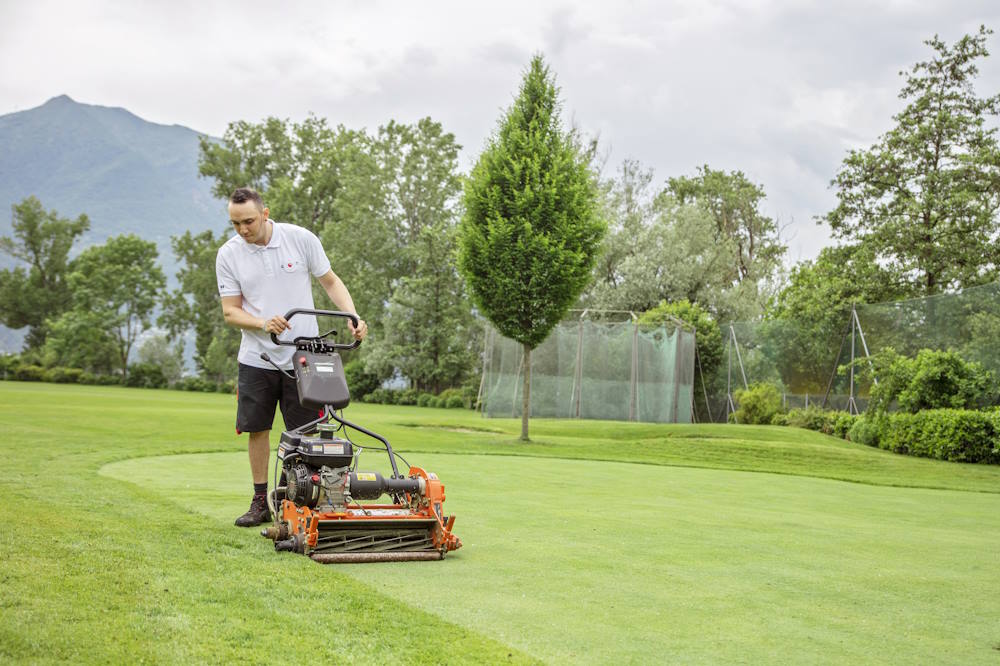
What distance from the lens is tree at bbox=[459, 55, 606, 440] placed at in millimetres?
17047

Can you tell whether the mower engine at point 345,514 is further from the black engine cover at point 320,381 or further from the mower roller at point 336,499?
the black engine cover at point 320,381

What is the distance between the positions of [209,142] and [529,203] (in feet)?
161

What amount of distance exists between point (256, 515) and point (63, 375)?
54672mm

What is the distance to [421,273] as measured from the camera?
4334cm

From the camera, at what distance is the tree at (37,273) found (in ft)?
220

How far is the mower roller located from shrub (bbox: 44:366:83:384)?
180ft

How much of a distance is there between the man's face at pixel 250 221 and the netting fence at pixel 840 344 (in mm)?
14246

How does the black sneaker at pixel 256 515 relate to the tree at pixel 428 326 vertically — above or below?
below

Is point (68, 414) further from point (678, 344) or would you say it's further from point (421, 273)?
point (421, 273)

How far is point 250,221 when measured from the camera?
18.4 ft

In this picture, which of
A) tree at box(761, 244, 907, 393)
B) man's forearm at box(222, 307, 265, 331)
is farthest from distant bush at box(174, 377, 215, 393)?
man's forearm at box(222, 307, 265, 331)

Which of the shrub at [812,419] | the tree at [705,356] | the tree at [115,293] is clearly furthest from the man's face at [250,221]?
the tree at [115,293]

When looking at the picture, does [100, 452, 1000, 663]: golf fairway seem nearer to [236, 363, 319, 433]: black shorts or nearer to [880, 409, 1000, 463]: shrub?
[236, 363, 319, 433]: black shorts

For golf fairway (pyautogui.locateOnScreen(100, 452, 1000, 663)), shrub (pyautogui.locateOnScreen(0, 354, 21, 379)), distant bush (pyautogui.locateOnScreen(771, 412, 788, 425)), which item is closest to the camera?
golf fairway (pyautogui.locateOnScreen(100, 452, 1000, 663))
